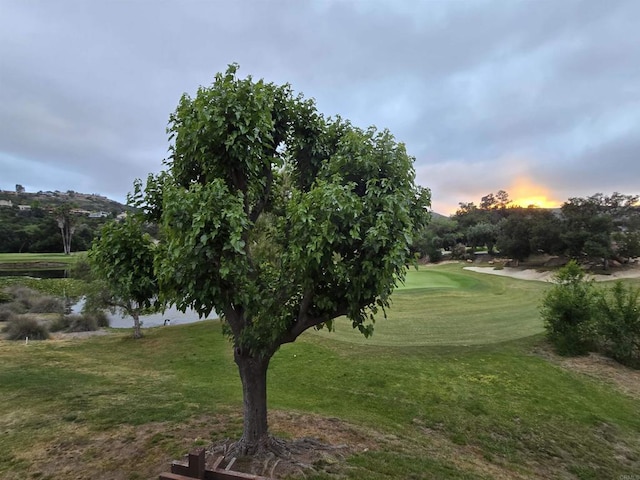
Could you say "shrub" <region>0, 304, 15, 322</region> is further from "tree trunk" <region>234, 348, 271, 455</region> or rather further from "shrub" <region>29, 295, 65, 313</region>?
"tree trunk" <region>234, 348, 271, 455</region>

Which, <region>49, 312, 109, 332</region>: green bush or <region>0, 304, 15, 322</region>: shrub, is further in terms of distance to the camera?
<region>0, 304, 15, 322</region>: shrub

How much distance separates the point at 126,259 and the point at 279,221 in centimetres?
215

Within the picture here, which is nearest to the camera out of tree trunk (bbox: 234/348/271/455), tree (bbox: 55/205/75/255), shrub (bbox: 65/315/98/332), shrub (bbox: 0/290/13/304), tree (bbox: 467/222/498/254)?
tree trunk (bbox: 234/348/271/455)

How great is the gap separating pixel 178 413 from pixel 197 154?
528cm

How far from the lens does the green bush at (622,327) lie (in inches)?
427

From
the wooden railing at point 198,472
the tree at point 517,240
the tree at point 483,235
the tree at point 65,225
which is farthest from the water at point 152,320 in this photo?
the tree at point 65,225

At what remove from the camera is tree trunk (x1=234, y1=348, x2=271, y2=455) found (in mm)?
5074

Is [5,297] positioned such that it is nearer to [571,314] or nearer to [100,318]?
[100,318]

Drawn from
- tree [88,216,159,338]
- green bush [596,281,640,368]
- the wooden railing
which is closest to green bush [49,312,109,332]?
tree [88,216,159,338]

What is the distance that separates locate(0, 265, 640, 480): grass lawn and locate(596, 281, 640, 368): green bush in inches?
77.2

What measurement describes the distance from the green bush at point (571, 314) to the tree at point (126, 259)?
12379 mm

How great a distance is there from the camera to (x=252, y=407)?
5105 mm

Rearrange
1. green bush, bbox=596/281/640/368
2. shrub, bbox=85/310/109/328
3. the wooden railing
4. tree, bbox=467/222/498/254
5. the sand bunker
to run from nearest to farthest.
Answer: the wooden railing → green bush, bbox=596/281/640/368 → shrub, bbox=85/310/109/328 → the sand bunker → tree, bbox=467/222/498/254

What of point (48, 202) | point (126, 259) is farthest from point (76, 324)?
point (48, 202)
